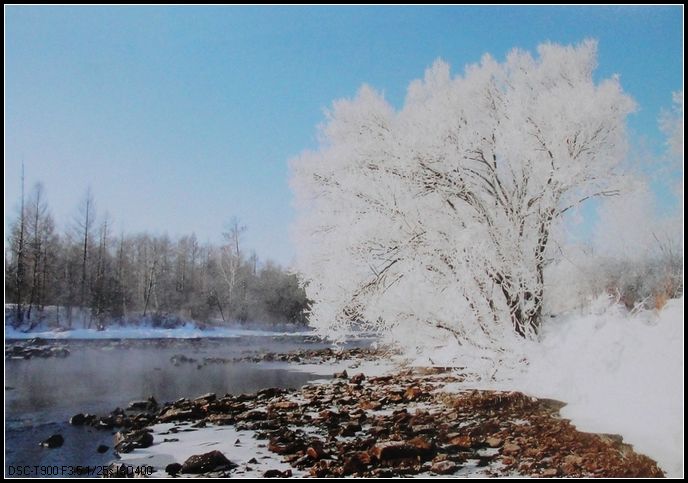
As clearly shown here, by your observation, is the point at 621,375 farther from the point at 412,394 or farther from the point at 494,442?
the point at 412,394

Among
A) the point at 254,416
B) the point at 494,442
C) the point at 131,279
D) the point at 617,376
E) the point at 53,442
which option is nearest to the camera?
the point at 494,442

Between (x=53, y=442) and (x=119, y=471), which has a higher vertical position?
(x=119, y=471)

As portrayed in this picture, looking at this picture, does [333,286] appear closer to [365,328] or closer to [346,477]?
[365,328]

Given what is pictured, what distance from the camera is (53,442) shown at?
803 cm

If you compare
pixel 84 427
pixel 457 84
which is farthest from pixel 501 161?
pixel 84 427

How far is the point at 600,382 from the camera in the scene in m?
7.79

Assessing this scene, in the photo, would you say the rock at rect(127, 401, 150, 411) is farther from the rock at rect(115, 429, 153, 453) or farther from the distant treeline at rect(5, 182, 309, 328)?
the distant treeline at rect(5, 182, 309, 328)

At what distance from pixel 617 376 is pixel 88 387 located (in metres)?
13.9

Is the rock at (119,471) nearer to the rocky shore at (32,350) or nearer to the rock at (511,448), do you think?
the rock at (511,448)

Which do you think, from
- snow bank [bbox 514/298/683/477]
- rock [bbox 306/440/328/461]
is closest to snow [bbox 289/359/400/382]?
snow bank [bbox 514/298/683/477]

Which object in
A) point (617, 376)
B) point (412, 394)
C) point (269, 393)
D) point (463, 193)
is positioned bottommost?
point (269, 393)

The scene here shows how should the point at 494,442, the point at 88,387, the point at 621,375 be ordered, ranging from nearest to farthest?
the point at 494,442 → the point at 621,375 → the point at 88,387

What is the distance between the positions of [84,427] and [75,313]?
34.6 metres

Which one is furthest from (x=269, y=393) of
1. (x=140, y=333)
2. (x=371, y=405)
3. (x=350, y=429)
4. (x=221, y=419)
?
(x=140, y=333)
